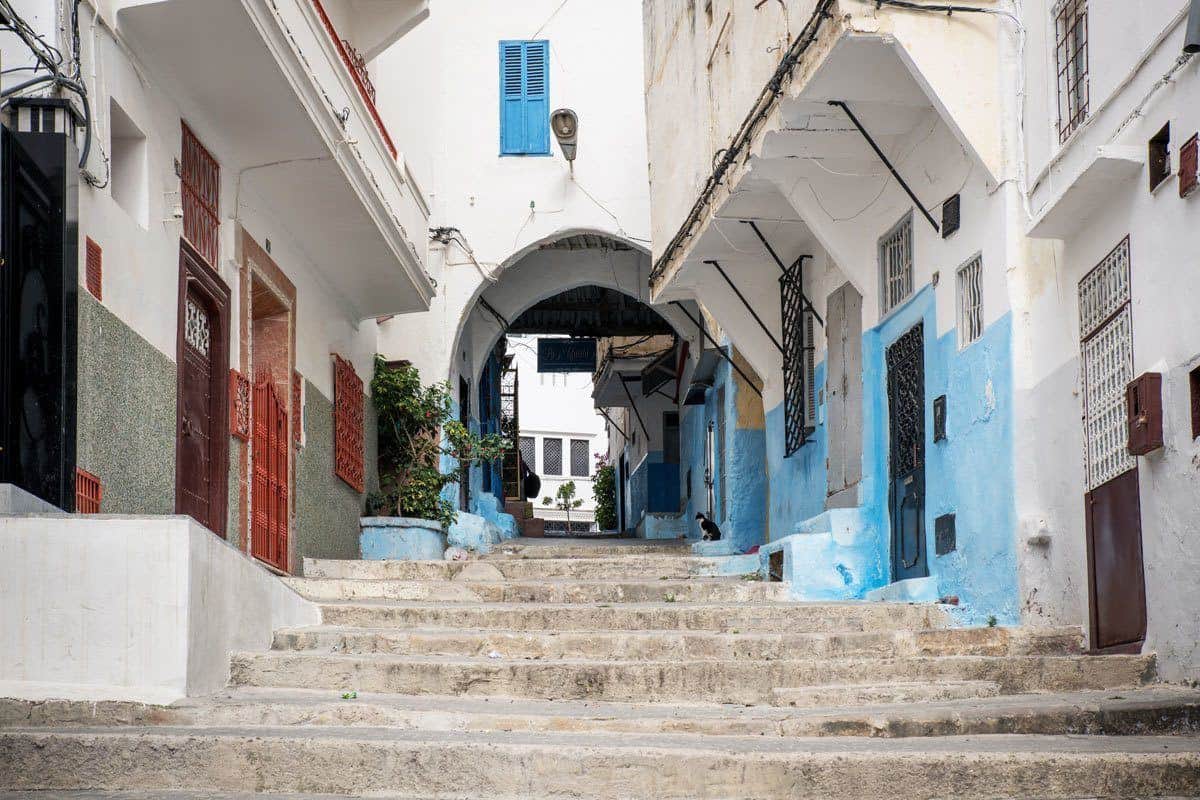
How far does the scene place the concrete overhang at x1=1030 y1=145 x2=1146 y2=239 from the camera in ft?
26.6

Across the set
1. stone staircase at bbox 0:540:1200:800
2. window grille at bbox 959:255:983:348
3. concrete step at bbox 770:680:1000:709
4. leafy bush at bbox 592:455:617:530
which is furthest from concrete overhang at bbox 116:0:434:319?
leafy bush at bbox 592:455:617:530

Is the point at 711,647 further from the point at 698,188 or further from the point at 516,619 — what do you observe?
the point at 698,188

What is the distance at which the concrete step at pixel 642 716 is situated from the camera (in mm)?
6492

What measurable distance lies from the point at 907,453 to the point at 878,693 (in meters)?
4.03

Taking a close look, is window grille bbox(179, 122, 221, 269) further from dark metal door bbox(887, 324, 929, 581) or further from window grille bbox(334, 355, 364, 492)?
dark metal door bbox(887, 324, 929, 581)

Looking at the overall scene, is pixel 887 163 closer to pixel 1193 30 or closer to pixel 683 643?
pixel 1193 30

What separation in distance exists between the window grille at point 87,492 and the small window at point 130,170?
6.19ft

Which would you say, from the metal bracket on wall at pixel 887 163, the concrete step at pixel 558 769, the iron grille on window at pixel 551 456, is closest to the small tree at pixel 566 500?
the iron grille on window at pixel 551 456

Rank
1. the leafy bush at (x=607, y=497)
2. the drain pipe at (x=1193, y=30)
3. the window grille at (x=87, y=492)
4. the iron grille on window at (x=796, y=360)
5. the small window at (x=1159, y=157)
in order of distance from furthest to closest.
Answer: the leafy bush at (x=607, y=497) → the iron grille on window at (x=796, y=360) → the window grille at (x=87, y=492) → the small window at (x=1159, y=157) → the drain pipe at (x=1193, y=30)

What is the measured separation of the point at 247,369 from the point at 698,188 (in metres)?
4.70

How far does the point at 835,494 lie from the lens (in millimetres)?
13211

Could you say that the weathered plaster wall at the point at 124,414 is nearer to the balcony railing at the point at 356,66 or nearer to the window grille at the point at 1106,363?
the balcony railing at the point at 356,66

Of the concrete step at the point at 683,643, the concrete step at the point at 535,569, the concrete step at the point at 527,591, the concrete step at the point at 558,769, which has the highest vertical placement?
the concrete step at the point at 535,569

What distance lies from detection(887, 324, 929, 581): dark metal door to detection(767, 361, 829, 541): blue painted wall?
6.18 ft
